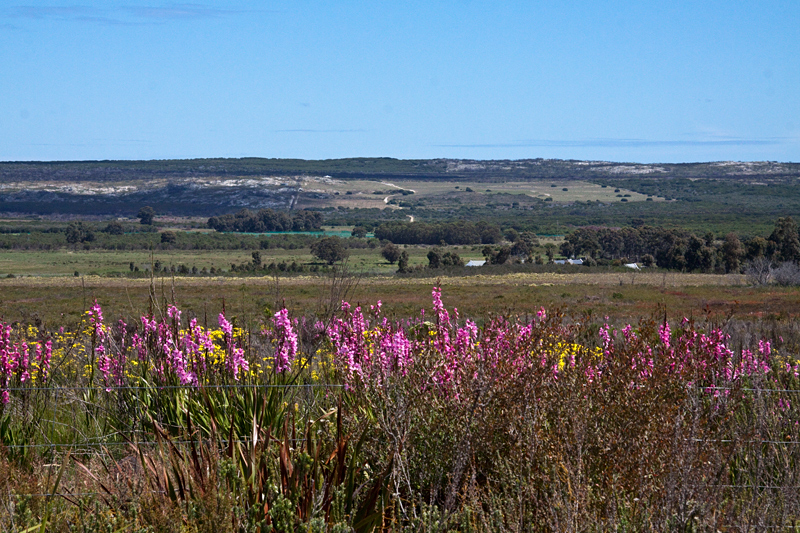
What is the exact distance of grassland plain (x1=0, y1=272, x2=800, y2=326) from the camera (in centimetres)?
3023

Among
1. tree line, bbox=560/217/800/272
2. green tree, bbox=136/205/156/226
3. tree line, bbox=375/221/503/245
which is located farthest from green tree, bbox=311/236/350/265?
green tree, bbox=136/205/156/226

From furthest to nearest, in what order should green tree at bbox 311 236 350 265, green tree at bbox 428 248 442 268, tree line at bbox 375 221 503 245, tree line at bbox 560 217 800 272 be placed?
tree line at bbox 375 221 503 245
green tree at bbox 311 236 350 265
green tree at bbox 428 248 442 268
tree line at bbox 560 217 800 272

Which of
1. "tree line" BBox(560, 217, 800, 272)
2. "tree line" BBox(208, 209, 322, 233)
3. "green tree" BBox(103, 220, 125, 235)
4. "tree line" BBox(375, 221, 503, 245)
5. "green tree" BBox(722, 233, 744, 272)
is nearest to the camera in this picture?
"tree line" BBox(560, 217, 800, 272)

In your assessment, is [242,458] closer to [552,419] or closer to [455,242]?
[552,419]

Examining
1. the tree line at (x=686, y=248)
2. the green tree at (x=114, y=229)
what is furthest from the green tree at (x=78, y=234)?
the tree line at (x=686, y=248)

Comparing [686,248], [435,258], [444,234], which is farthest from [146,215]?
[686,248]

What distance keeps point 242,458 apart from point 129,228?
470 ft

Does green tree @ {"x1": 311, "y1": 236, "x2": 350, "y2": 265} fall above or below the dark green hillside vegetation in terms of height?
below

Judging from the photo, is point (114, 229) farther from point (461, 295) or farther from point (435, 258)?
point (461, 295)

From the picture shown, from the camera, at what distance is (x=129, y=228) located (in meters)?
139

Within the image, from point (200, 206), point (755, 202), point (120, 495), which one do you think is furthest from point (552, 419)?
point (200, 206)

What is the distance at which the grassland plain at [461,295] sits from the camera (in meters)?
30.2

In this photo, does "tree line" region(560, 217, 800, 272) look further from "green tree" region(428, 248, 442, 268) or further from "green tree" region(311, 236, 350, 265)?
"green tree" region(311, 236, 350, 265)

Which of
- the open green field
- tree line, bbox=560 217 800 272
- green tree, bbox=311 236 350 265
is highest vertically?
tree line, bbox=560 217 800 272
